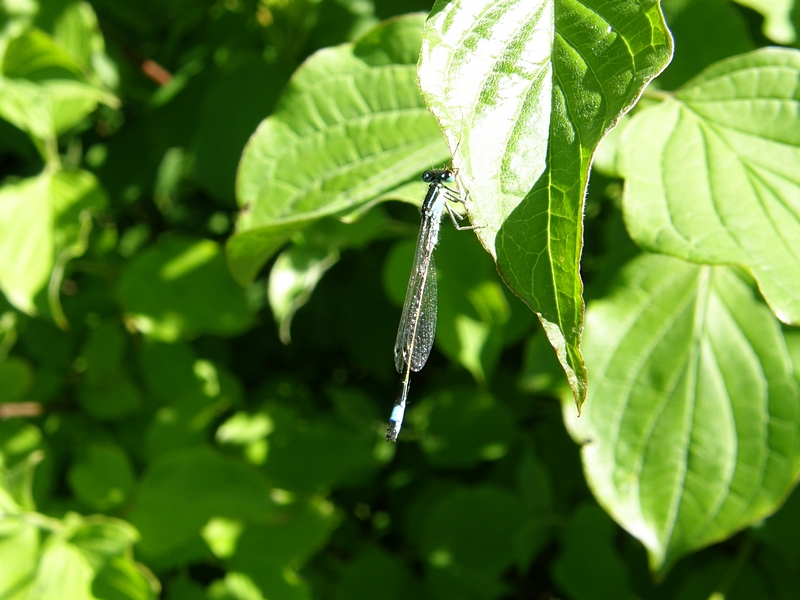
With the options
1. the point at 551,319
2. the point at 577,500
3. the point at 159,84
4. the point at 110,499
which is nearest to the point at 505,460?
the point at 577,500

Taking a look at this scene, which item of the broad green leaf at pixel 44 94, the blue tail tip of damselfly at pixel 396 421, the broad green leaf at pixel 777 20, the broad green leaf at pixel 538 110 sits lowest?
the blue tail tip of damselfly at pixel 396 421

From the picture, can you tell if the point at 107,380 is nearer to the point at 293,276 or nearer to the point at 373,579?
the point at 293,276

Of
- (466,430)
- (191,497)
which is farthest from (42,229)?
(466,430)

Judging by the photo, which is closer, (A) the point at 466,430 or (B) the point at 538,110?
(B) the point at 538,110

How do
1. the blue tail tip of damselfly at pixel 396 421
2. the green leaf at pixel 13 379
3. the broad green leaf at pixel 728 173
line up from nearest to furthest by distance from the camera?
1. the broad green leaf at pixel 728 173
2. the blue tail tip of damselfly at pixel 396 421
3. the green leaf at pixel 13 379

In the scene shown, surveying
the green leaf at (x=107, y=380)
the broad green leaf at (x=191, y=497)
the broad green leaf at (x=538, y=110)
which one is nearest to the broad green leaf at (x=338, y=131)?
the broad green leaf at (x=538, y=110)

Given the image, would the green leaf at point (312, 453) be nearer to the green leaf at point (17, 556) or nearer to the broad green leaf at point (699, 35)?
the green leaf at point (17, 556)
